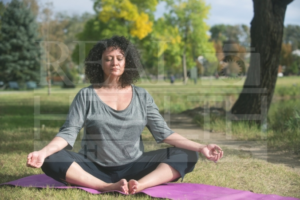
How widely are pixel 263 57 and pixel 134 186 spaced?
16.2 feet

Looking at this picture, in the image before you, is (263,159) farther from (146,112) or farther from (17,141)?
(17,141)

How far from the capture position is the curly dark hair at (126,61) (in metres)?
3.28

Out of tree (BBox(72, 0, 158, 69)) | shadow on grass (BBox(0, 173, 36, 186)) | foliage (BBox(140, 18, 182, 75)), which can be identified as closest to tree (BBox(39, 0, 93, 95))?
tree (BBox(72, 0, 158, 69))

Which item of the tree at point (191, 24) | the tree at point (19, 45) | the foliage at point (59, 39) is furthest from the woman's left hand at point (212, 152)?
the tree at point (191, 24)

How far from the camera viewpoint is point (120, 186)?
287cm

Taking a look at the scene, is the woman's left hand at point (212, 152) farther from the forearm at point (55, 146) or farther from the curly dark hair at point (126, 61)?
the forearm at point (55, 146)

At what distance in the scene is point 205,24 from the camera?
116 ft

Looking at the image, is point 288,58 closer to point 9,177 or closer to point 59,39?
point 59,39

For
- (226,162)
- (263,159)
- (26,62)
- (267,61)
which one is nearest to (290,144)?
(263,159)

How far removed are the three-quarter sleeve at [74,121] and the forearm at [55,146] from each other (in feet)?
0.12

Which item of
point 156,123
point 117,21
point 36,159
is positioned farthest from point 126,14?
point 36,159

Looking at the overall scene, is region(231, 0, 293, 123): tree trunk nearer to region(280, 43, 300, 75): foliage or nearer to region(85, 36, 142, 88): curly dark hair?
region(85, 36, 142, 88): curly dark hair

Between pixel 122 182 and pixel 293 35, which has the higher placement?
pixel 293 35

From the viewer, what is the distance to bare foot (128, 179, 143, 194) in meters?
2.84
